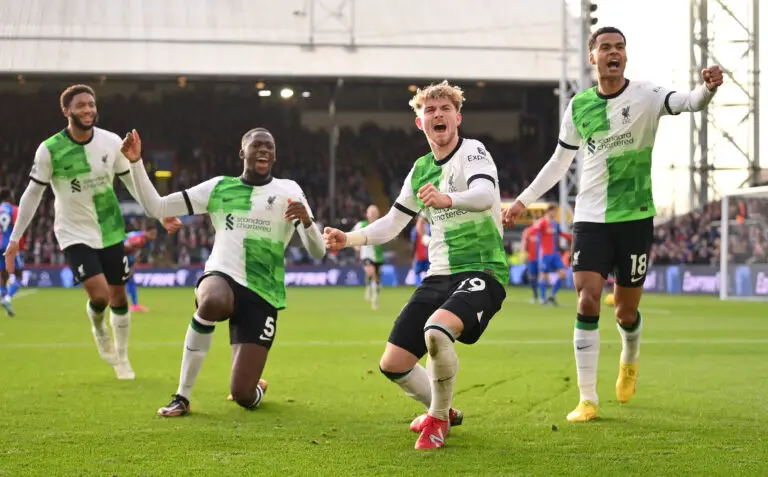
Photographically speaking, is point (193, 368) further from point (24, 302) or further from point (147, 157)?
point (147, 157)

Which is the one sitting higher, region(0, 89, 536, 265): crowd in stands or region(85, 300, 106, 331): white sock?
region(0, 89, 536, 265): crowd in stands

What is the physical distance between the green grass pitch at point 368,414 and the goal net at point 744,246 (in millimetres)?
12788

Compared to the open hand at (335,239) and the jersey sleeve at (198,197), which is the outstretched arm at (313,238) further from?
the open hand at (335,239)

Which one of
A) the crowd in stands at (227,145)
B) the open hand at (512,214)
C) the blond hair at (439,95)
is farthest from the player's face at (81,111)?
the crowd in stands at (227,145)

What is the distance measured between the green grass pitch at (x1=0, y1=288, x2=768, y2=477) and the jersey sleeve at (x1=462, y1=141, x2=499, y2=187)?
1574 millimetres

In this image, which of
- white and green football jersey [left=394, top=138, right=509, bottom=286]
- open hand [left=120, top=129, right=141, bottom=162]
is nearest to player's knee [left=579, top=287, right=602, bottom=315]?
white and green football jersey [left=394, top=138, right=509, bottom=286]

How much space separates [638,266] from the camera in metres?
7.70

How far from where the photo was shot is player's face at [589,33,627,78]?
7.48 metres

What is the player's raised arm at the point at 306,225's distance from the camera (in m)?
7.26

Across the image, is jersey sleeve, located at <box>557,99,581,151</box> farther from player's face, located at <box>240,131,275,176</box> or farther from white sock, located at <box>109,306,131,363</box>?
white sock, located at <box>109,306,131,363</box>

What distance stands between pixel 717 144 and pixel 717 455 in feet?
97.6

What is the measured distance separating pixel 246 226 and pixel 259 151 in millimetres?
578

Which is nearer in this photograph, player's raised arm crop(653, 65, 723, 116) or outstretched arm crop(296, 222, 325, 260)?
player's raised arm crop(653, 65, 723, 116)

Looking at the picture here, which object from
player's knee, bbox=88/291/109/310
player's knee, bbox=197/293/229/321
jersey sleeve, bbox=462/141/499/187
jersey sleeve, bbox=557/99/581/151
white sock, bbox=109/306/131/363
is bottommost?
white sock, bbox=109/306/131/363
